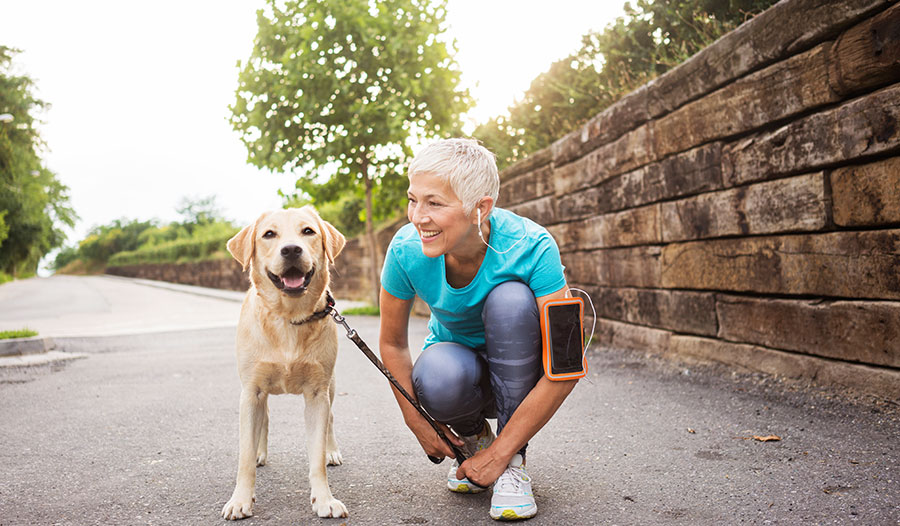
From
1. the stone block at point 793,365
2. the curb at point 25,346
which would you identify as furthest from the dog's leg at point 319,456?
the curb at point 25,346

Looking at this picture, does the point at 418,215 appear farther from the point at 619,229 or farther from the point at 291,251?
the point at 619,229

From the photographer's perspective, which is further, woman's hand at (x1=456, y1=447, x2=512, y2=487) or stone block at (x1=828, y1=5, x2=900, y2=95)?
stone block at (x1=828, y1=5, x2=900, y2=95)

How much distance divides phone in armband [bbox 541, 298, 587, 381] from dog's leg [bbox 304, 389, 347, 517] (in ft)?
3.19

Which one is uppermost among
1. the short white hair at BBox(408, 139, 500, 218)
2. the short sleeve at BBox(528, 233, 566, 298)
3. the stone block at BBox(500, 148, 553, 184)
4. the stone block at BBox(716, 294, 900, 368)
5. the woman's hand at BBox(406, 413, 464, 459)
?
the stone block at BBox(500, 148, 553, 184)

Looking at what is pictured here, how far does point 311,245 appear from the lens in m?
2.97

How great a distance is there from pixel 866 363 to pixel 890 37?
1.68 metres

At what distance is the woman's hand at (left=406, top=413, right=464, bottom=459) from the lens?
2.72 m

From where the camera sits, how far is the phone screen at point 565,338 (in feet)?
8.04

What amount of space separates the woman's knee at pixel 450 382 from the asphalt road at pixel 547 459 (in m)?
0.37

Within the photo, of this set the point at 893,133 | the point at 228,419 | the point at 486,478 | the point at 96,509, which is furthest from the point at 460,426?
the point at 893,133

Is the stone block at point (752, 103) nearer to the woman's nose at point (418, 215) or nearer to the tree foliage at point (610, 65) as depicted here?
the tree foliage at point (610, 65)

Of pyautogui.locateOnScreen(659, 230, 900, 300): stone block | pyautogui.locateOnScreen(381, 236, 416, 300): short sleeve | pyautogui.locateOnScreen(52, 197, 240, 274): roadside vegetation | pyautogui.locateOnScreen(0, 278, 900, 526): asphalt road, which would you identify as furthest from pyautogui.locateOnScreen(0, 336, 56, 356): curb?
pyautogui.locateOnScreen(52, 197, 240, 274): roadside vegetation

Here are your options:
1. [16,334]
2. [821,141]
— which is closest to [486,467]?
[821,141]

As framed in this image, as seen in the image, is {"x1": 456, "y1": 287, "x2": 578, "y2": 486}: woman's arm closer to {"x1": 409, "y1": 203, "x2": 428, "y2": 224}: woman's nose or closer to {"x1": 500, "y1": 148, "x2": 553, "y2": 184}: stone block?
{"x1": 409, "y1": 203, "x2": 428, "y2": 224}: woman's nose
